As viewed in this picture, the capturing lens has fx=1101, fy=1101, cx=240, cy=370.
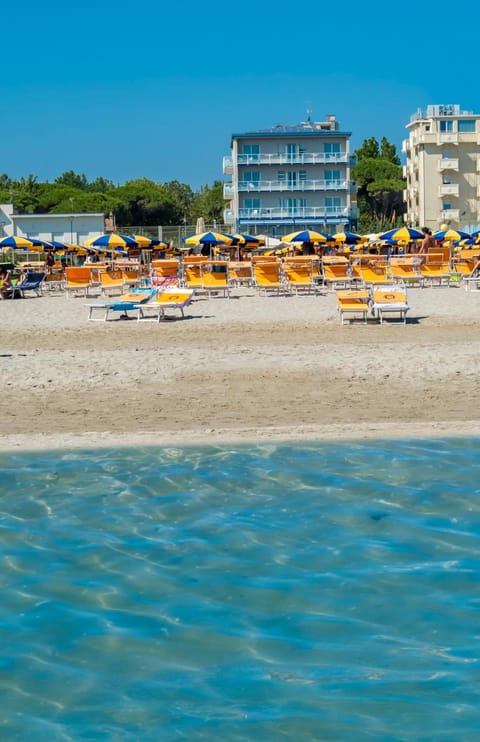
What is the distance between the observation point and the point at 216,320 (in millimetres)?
18297

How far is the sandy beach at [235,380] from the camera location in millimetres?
9703

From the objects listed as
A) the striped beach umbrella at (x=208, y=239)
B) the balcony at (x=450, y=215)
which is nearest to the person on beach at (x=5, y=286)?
the striped beach umbrella at (x=208, y=239)

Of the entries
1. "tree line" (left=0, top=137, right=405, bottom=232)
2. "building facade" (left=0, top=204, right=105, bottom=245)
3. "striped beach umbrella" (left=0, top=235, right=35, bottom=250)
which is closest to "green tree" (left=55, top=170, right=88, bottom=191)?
"tree line" (left=0, top=137, right=405, bottom=232)

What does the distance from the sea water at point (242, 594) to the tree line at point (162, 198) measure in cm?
7028

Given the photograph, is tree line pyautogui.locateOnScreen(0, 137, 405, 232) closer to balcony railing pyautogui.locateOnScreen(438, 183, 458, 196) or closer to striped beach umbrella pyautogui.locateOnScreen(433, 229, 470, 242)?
balcony railing pyautogui.locateOnScreen(438, 183, 458, 196)

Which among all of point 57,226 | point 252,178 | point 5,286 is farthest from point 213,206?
point 5,286

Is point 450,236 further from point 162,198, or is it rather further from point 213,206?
point 213,206

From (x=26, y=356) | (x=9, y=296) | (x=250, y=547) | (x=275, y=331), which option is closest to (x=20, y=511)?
(x=250, y=547)

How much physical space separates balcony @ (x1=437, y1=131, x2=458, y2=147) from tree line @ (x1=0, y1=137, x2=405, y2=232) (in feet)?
23.8

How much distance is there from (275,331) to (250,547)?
33.0ft

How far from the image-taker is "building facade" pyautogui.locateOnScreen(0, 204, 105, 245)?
6881 cm

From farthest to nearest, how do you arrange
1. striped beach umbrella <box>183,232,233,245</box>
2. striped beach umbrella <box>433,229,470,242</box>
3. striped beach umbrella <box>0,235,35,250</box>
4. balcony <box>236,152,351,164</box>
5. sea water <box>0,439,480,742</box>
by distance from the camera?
balcony <box>236,152,351,164</box> → striped beach umbrella <box>433,229,470,242</box> → striped beach umbrella <box>183,232,233,245</box> → striped beach umbrella <box>0,235,35,250</box> → sea water <box>0,439,480,742</box>

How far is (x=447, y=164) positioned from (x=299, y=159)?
14.5 metres

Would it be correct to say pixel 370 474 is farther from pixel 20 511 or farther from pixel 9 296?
pixel 9 296
